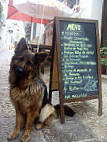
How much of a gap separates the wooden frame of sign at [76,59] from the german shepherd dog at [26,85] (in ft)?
1.58

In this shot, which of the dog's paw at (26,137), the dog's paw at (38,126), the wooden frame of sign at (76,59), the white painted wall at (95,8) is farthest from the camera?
the white painted wall at (95,8)

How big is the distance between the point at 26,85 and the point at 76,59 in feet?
3.28

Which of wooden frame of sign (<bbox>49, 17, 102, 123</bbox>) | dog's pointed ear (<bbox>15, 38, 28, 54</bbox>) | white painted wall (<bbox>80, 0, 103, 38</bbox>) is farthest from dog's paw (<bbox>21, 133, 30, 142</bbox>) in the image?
white painted wall (<bbox>80, 0, 103, 38</bbox>)

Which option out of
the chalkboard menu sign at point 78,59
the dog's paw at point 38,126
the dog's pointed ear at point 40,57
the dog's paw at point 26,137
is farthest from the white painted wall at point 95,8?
the dog's paw at point 26,137

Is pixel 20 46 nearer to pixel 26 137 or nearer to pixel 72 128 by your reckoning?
pixel 26 137

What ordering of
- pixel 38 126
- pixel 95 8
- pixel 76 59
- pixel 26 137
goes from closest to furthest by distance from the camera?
pixel 26 137
pixel 38 126
pixel 76 59
pixel 95 8

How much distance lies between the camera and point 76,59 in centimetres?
260

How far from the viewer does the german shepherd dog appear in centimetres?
195

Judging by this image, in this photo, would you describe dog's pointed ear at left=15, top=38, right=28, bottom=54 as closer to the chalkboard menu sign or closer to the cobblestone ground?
the chalkboard menu sign

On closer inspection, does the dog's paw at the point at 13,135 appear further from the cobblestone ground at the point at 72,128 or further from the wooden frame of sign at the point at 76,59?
the wooden frame of sign at the point at 76,59

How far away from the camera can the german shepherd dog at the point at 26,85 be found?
1.95m

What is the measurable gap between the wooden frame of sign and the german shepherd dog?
1.58 ft

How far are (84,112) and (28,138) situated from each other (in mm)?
1307

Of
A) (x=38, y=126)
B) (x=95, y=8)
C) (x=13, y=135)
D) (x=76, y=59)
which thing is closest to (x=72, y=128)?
(x=38, y=126)
